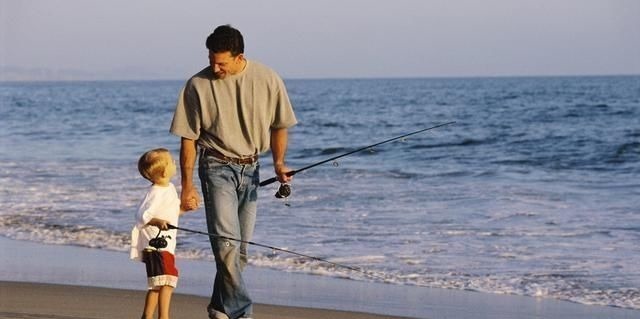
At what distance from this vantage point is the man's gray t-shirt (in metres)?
5.21

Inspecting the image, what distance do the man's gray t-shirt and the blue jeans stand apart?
9 centimetres

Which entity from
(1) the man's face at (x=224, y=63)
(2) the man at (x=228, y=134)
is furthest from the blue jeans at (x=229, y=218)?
(1) the man's face at (x=224, y=63)

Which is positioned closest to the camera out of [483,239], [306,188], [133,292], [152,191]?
[152,191]

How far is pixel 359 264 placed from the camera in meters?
8.39

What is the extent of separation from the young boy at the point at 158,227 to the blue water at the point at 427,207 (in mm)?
999

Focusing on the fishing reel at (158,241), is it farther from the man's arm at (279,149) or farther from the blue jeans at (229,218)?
the man's arm at (279,149)

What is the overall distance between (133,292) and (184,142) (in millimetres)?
1887

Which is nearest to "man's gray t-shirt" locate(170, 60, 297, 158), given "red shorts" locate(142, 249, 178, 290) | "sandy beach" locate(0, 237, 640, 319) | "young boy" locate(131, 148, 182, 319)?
"young boy" locate(131, 148, 182, 319)

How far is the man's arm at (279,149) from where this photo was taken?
540cm

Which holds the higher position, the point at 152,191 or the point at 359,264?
the point at 152,191

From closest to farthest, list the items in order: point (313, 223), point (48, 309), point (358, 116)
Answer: point (48, 309), point (313, 223), point (358, 116)

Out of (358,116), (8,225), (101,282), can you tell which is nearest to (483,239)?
(101,282)

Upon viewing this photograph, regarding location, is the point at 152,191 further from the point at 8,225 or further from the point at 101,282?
the point at 8,225

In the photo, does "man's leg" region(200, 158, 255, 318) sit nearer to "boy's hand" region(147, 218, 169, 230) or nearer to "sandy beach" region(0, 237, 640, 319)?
"boy's hand" region(147, 218, 169, 230)
